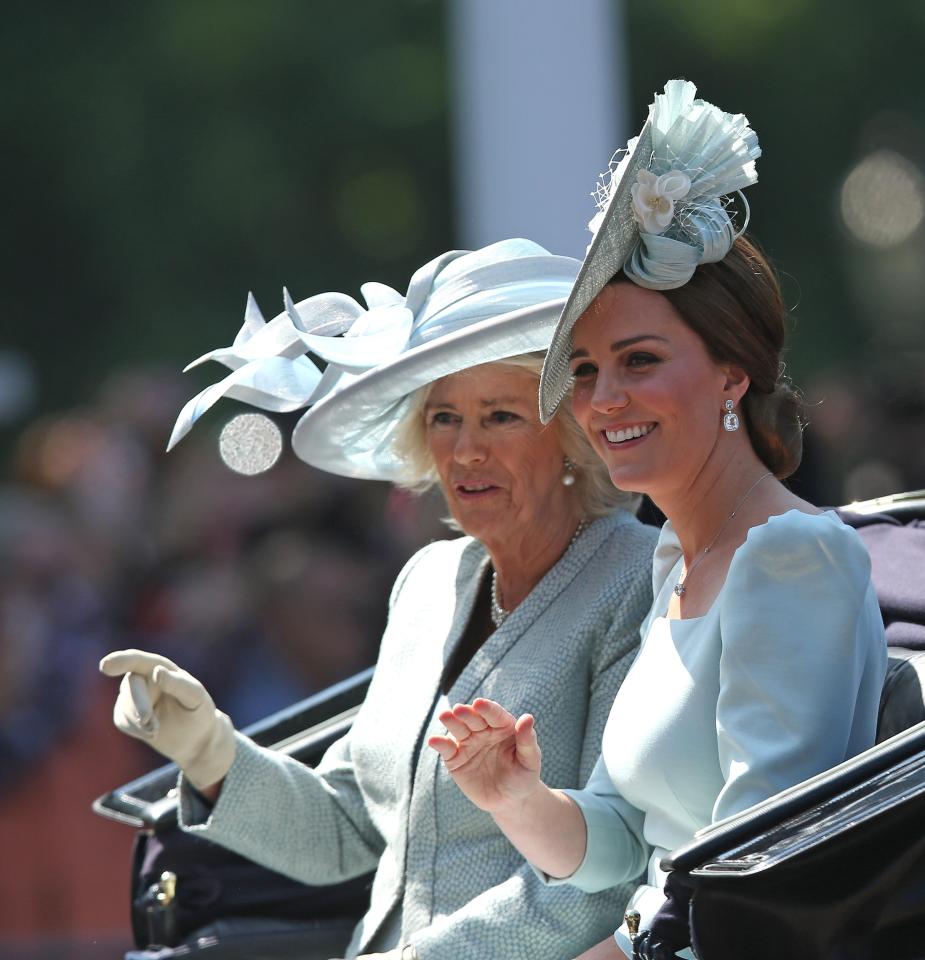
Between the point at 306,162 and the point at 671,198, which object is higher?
the point at 671,198

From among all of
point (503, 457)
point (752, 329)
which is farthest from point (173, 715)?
point (752, 329)

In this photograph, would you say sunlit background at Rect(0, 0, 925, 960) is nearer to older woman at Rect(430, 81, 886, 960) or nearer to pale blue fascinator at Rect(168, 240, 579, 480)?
pale blue fascinator at Rect(168, 240, 579, 480)

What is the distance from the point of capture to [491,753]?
7.15ft

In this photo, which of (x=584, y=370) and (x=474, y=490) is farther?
(x=474, y=490)

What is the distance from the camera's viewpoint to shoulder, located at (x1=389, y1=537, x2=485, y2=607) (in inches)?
119

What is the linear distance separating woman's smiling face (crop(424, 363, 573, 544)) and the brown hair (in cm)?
56

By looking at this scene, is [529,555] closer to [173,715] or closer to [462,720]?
[173,715]

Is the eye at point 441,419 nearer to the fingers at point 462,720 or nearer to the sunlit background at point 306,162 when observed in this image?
the fingers at point 462,720

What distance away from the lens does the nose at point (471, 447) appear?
277 cm

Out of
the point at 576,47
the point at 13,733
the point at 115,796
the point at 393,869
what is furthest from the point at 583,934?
the point at 576,47

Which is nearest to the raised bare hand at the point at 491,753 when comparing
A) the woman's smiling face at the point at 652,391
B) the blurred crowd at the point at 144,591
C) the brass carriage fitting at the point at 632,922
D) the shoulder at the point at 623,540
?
the brass carriage fitting at the point at 632,922

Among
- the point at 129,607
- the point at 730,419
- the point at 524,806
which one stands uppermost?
the point at 730,419

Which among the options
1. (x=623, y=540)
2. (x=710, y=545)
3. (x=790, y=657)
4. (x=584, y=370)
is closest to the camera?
(x=790, y=657)

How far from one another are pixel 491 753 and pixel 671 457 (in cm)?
45
